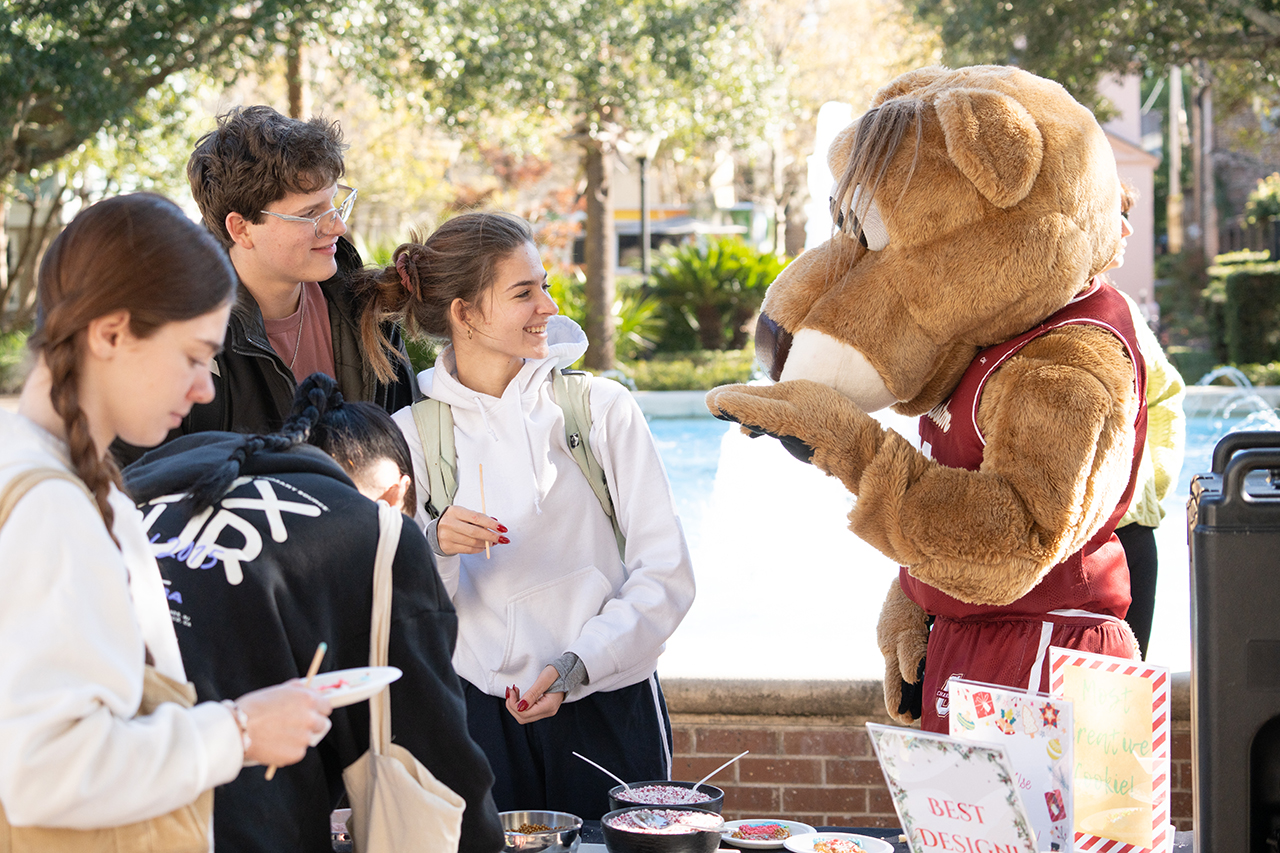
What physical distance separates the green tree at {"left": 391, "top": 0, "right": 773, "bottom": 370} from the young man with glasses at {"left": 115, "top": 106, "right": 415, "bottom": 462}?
35.8 feet

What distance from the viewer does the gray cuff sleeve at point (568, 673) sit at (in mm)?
2473

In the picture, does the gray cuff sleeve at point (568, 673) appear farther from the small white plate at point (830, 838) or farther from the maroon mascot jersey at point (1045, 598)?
the maroon mascot jersey at point (1045, 598)

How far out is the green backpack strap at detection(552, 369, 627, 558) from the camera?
105 inches

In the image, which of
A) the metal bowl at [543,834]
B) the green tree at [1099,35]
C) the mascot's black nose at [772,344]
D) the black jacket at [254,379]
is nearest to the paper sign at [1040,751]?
the metal bowl at [543,834]

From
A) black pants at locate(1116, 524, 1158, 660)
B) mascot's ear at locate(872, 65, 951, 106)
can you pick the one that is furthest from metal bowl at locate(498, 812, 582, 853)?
black pants at locate(1116, 524, 1158, 660)

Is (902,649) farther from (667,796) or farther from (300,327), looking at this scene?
(300,327)

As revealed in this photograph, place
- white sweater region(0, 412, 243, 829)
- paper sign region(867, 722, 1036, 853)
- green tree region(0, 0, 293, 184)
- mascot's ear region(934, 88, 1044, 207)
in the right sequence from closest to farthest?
white sweater region(0, 412, 243, 829)
paper sign region(867, 722, 1036, 853)
mascot's ear region(934, 88, 1044, 207)
green tree region(0, 0, 293, 184)

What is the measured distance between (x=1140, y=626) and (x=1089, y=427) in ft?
4.45

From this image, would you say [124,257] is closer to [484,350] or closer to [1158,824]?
[484,350]

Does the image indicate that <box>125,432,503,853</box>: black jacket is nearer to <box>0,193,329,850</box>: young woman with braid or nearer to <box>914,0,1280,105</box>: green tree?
<box>0,193,329,850</box>: young woman with braid

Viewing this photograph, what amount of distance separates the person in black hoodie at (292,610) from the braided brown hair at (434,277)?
1.03m

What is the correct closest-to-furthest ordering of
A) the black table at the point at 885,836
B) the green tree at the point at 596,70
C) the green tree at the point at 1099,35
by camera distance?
the black table at the point at 885,836 → the green tree at the point at 1099,35 → the green tree at the point at 596,70

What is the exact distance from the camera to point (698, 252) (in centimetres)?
1722

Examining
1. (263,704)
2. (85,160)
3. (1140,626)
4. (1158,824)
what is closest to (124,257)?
(263,704)
